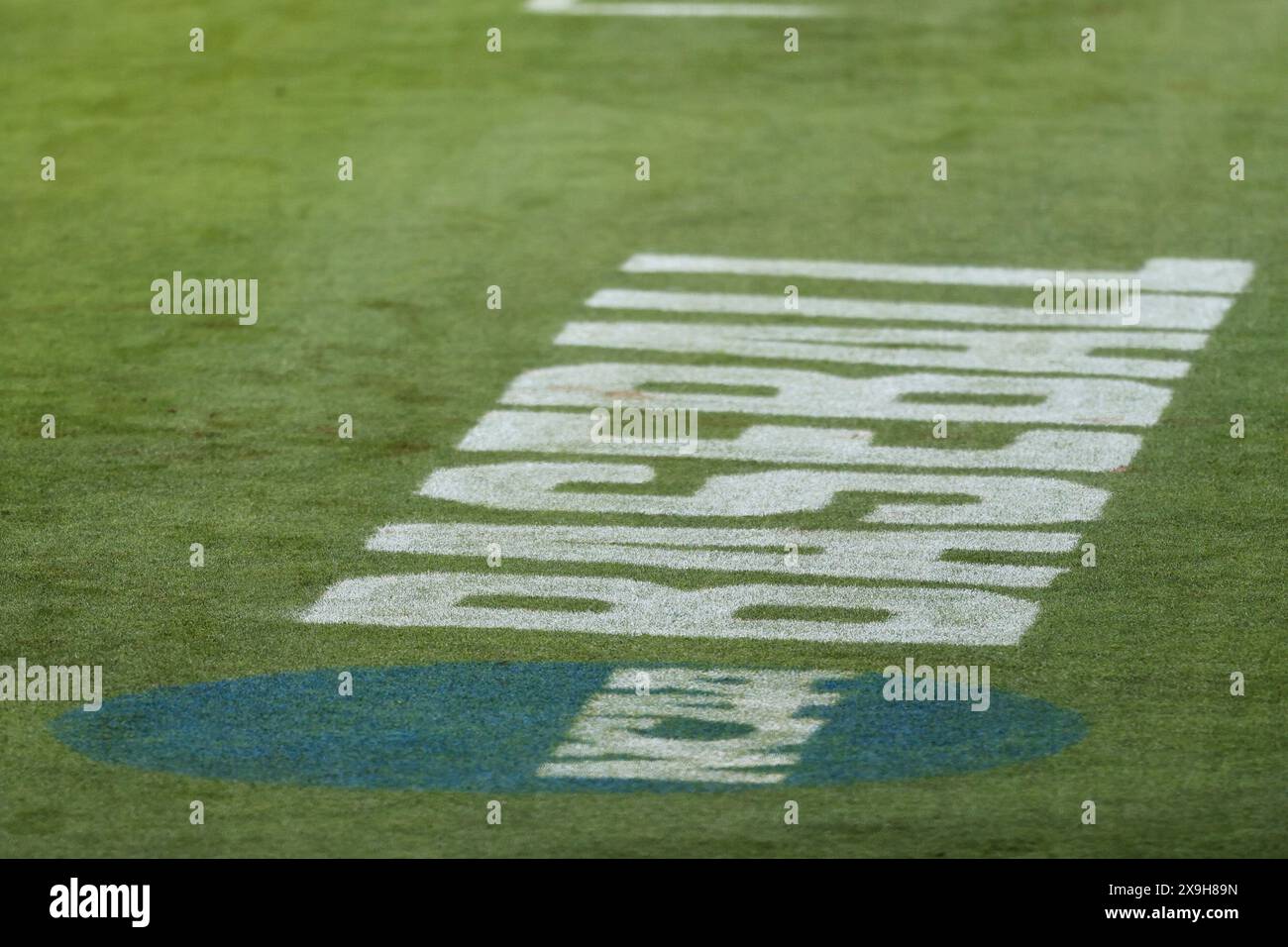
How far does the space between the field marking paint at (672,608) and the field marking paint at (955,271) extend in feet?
11.2

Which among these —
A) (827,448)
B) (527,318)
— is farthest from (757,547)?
(527,318)

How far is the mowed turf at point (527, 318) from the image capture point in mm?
5773

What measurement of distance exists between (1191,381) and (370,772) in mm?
4322

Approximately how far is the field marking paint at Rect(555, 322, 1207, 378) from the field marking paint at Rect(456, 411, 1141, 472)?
84 centimetres

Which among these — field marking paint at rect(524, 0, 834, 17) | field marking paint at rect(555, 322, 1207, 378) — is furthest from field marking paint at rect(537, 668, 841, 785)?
field marking paint at rect(524, 0, 834, 17)

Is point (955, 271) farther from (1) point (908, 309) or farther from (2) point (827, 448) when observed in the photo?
(2) point (827, 448)

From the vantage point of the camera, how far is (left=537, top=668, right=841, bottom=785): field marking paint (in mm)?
5938

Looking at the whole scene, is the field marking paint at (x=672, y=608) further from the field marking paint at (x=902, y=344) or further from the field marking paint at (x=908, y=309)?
the field marking paint at (x=908, y=309)

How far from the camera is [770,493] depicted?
805 cm

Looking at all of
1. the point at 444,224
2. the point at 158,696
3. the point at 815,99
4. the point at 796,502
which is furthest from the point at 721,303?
the point at 158,696

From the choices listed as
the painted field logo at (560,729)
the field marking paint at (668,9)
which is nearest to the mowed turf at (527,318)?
the painted field logo at (560,729)

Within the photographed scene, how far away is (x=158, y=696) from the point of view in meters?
6.43

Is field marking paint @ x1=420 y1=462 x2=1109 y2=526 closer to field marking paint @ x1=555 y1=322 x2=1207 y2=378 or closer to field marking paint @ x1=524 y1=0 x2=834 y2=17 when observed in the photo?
field marking paint @ x1=555 y1=322 x2=1207 y2=378
